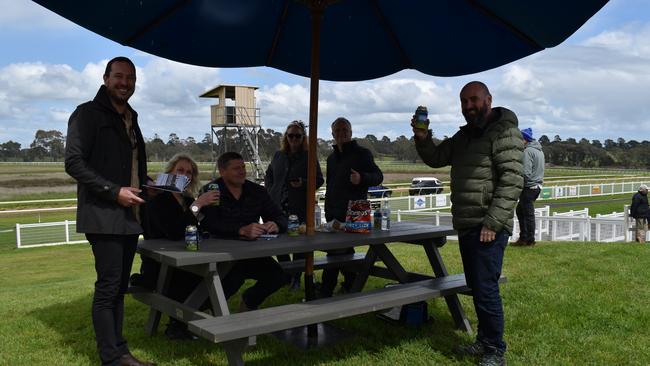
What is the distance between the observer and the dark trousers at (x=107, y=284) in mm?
3184

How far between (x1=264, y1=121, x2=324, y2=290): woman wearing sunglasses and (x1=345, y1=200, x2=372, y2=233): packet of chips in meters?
1.14

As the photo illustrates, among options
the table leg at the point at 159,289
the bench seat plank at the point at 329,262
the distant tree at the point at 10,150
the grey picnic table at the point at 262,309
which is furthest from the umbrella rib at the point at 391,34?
the distant tree at the point at 10,150

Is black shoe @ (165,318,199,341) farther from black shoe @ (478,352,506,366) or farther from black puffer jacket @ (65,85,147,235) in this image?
black shoe @ (478,352,506,366)

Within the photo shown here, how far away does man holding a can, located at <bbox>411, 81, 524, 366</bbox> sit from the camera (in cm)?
334

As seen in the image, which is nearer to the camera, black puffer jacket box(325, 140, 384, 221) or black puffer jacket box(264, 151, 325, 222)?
black puffer jacket box(325, 140, 384, 221)

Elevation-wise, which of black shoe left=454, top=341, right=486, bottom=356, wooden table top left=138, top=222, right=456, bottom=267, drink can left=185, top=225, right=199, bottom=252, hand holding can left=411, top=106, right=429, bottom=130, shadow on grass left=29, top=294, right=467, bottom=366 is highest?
hand holding can left=411, top=106, right=429, bottom=130

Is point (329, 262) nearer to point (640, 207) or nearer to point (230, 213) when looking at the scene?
point (230, 213)

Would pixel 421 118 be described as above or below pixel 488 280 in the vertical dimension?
above

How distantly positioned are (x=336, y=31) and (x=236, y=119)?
1268 inches

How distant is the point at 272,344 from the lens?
13.2 feet

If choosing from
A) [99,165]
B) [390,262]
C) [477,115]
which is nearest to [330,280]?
[390,262]

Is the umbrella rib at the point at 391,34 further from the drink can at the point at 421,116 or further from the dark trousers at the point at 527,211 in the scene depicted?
the dark trousers at the point at 527,211

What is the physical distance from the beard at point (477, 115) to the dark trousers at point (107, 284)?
228cm

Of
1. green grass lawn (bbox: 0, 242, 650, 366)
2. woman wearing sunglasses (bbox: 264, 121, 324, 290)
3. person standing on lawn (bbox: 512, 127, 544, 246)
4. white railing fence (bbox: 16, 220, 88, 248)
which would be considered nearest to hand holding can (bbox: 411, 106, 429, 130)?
green grass lawn (bbox: 0, 242, 650, 366)
